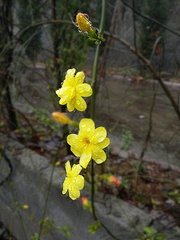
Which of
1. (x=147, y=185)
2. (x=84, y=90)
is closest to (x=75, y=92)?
(x=84, y=90)

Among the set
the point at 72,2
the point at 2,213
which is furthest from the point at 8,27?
the point at 2,213

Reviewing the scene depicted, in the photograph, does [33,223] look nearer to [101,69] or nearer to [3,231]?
[3,231]

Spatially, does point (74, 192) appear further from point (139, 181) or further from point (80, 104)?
point (139, 181)

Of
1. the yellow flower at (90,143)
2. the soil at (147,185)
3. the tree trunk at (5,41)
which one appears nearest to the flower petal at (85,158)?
the yellow flower at (90,143)

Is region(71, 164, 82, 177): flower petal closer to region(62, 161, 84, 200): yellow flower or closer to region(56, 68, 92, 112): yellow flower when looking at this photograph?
region(62, 161, 84, 200): yellow flower

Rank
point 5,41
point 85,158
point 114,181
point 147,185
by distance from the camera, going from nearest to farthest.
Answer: point 85,158, point 114,181, point 147,185, point 5,41

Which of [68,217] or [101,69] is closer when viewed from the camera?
[68,217]

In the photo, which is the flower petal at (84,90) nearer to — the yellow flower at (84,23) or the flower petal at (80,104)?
the flower petal at (80,104)
